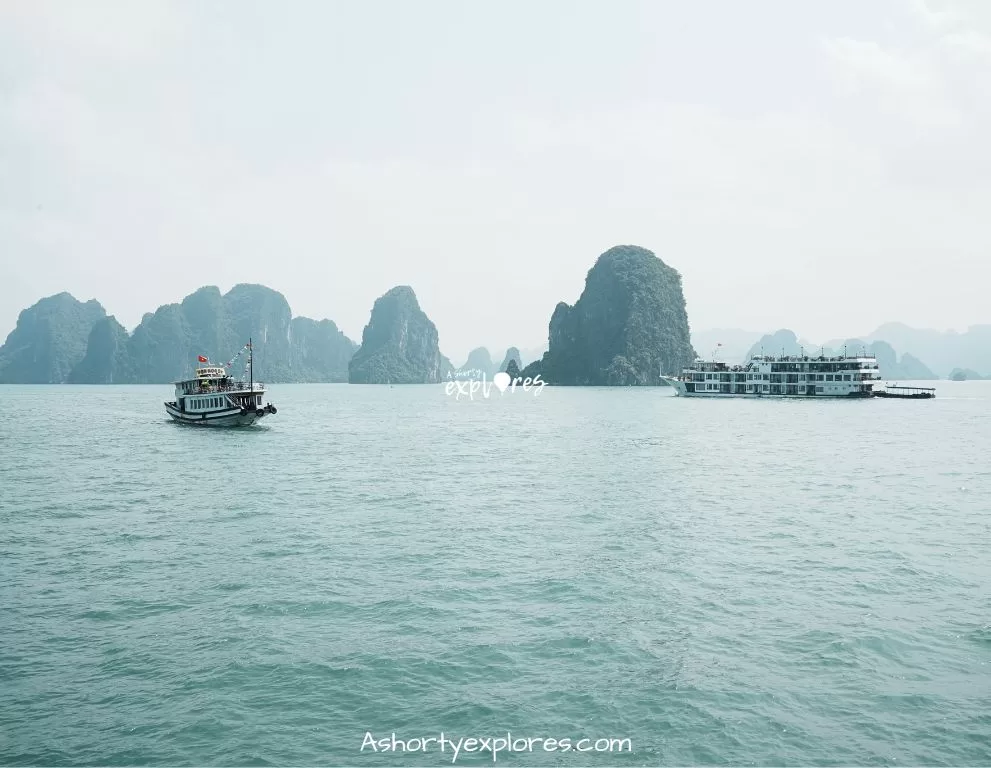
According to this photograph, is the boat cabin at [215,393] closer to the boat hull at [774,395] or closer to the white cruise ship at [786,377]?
the boat hull at [774,395]

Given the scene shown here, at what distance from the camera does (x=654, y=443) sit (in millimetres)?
61000

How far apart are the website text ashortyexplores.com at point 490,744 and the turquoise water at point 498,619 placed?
0.11 meters

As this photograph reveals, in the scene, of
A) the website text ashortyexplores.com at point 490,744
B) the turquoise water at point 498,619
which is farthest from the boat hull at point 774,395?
the website text ashortyexplores.com at point 490,744

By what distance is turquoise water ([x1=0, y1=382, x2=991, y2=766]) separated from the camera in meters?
12.0

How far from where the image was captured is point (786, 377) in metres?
140

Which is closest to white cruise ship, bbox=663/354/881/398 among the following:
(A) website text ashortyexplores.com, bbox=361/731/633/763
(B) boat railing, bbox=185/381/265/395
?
(B) boat railing, bbox=185/381/265/395

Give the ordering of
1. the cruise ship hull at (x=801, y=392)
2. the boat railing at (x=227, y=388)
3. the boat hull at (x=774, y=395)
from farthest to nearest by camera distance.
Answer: the boat hull at (x=774, y=395), the cruise ship hull at (x=801, y=392), the boat railing at (x=227, y=388)

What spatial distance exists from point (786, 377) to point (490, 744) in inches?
5625

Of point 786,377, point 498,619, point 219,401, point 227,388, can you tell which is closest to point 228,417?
point 219,401

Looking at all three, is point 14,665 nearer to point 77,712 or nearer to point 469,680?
point 77,712

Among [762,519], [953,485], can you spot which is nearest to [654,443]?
[953,485]

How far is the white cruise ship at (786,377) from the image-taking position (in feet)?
433

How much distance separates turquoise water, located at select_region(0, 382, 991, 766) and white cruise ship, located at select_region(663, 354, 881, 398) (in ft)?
336

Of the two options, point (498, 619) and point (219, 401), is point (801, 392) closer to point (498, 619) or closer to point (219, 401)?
point (219, 401)
